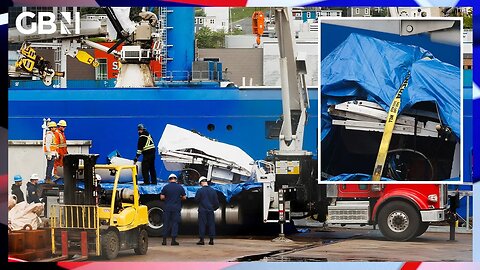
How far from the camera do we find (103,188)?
8.77 metres

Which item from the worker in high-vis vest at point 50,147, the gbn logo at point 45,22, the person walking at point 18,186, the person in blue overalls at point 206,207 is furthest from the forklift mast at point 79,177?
the gbn logo at point 45,22

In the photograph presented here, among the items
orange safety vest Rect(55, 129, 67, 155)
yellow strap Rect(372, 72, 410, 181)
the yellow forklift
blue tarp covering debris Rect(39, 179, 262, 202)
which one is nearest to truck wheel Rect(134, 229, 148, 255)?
the yellow forklift

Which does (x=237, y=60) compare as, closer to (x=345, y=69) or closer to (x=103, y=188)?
(x=345, y=69)

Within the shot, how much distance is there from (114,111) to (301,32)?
6.43 ft

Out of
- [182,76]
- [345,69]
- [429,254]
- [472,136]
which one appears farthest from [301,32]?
[429,254]

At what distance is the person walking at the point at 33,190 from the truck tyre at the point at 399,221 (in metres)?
3.29

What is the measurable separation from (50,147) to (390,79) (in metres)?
3.31

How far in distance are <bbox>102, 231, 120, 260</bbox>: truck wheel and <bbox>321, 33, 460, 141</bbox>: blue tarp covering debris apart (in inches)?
91.1

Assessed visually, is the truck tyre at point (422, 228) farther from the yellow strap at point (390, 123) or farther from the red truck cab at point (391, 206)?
the yellow strap at point (390, 123)

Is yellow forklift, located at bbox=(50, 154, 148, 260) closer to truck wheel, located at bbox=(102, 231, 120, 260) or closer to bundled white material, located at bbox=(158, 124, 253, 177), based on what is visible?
truck wheel, located at bbox=(102, 231, 120, 260)

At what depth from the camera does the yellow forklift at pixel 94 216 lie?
28.5ft

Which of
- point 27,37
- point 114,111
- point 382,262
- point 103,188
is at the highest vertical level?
point 27,37

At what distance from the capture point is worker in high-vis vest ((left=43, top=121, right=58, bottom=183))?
8.82m

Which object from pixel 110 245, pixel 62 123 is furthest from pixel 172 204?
pixel 62 123
